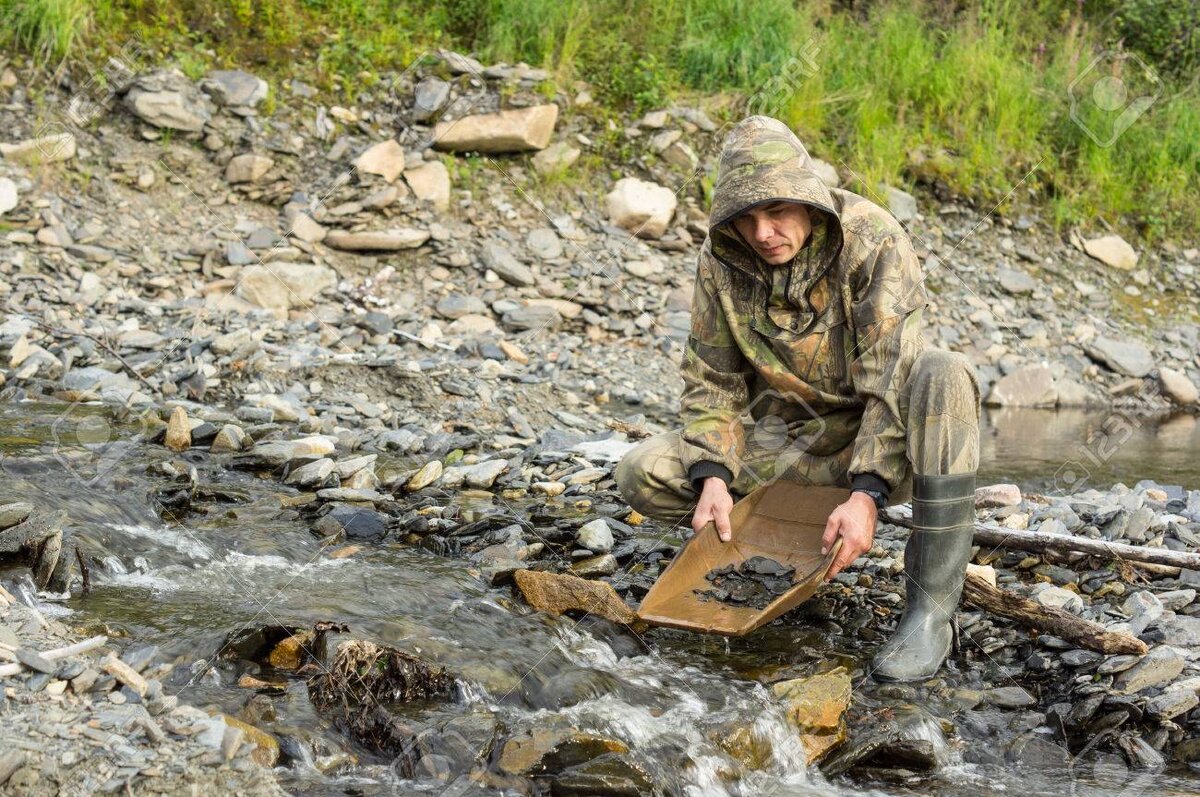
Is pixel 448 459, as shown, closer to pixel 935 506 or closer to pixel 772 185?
pixel 772 185

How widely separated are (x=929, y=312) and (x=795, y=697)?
6642 mm

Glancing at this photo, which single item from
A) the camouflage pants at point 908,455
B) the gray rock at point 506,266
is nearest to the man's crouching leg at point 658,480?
the camouflage pants at point 908,455

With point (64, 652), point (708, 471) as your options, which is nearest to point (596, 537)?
point (708, 471)

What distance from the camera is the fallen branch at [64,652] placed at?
2576mm

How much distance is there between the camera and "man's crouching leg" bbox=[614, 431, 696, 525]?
12.5 feet

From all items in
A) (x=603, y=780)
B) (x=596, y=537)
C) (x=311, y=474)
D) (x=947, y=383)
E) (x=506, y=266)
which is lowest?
(x=506, y=266)

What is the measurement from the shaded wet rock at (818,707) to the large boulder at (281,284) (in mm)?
5229

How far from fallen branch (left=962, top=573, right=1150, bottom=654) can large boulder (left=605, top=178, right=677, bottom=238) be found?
18.8 feet

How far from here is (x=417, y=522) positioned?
4.40 m

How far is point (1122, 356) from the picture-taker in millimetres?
9180

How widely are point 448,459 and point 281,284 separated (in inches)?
111

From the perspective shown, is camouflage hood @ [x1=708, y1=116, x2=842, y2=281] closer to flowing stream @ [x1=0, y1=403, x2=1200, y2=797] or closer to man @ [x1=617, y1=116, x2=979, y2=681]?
man @ [x1=617, y1=116, x2=979, y2=681]

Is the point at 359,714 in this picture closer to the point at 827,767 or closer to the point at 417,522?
the point at 827,767

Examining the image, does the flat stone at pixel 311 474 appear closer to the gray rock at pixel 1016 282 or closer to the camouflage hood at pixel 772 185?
the camouflage hood at pixel 772 185
